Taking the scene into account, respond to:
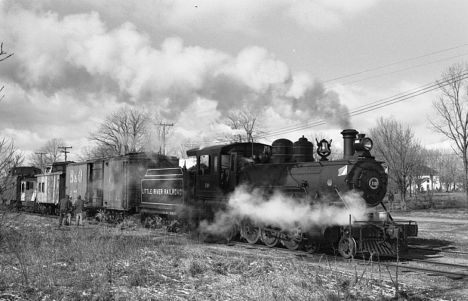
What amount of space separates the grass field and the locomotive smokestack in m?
3.52

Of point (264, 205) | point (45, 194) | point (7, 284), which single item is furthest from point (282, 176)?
point (45, 194)

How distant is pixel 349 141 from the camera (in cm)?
1284

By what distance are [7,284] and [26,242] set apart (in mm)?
4830

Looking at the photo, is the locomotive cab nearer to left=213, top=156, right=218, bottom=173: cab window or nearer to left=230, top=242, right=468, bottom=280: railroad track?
left=213, top=156, right=218, bottom=173: cab window

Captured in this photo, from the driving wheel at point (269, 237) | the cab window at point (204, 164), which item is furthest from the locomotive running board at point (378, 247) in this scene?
the cab window at point (204, 164)

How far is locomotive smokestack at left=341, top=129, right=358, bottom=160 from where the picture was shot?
41.9ft

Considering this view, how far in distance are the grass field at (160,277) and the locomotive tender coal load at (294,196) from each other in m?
1.60

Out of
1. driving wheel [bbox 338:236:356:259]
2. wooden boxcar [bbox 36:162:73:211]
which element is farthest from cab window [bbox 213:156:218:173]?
wooden boxcar [bbox 36:162:73:211]

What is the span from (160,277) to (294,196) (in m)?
6.03

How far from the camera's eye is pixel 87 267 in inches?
354

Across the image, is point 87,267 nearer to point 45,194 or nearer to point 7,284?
point 7,284

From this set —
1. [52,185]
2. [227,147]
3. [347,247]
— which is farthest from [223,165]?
[52,185]

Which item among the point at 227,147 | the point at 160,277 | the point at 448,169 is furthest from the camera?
the point at 448,169

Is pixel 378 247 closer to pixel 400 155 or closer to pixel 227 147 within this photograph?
pixel 227 147
